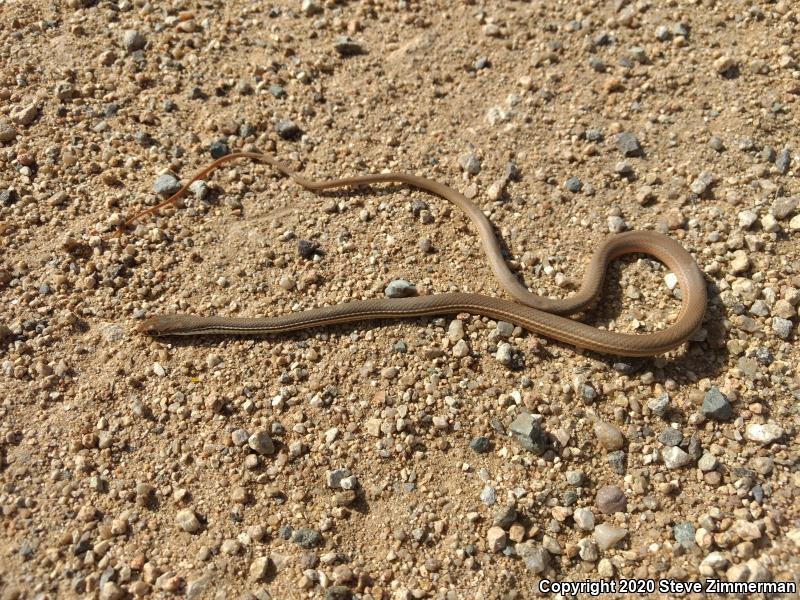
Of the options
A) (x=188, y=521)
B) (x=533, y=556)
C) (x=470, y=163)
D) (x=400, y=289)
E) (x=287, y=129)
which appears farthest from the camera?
(x=287, y=129)

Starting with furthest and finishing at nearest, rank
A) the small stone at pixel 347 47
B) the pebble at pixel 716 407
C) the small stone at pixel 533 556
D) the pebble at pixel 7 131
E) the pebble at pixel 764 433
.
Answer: the small stone at pixel 347 47 → the pebble at pixel 7 131 → the pebble at pixel 716 407 → the pebble at pixel 764 433 → the small stone at pixel 533 556

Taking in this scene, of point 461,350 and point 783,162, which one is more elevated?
point 783,162

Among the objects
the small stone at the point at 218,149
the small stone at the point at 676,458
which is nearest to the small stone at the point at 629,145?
the small stone at the point at 676,458

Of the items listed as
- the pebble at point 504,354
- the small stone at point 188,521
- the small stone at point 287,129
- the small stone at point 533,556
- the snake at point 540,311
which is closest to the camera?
the small stone at point 533,556

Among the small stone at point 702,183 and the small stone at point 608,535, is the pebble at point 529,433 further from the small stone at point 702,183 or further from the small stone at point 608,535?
the small stone at point 702,183

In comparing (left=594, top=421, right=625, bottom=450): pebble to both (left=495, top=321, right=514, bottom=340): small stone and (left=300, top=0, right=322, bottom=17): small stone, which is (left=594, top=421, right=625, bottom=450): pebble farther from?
(left=300, top=0, right=322, bottom=17): small stone

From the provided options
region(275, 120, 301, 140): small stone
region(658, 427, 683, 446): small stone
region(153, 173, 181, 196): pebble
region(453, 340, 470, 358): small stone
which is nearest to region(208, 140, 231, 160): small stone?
region(153, 173, 181, 196): pebble

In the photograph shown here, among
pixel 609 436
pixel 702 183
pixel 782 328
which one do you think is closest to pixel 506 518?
pixel 609 436

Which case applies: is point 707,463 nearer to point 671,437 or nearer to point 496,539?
point 671,437
